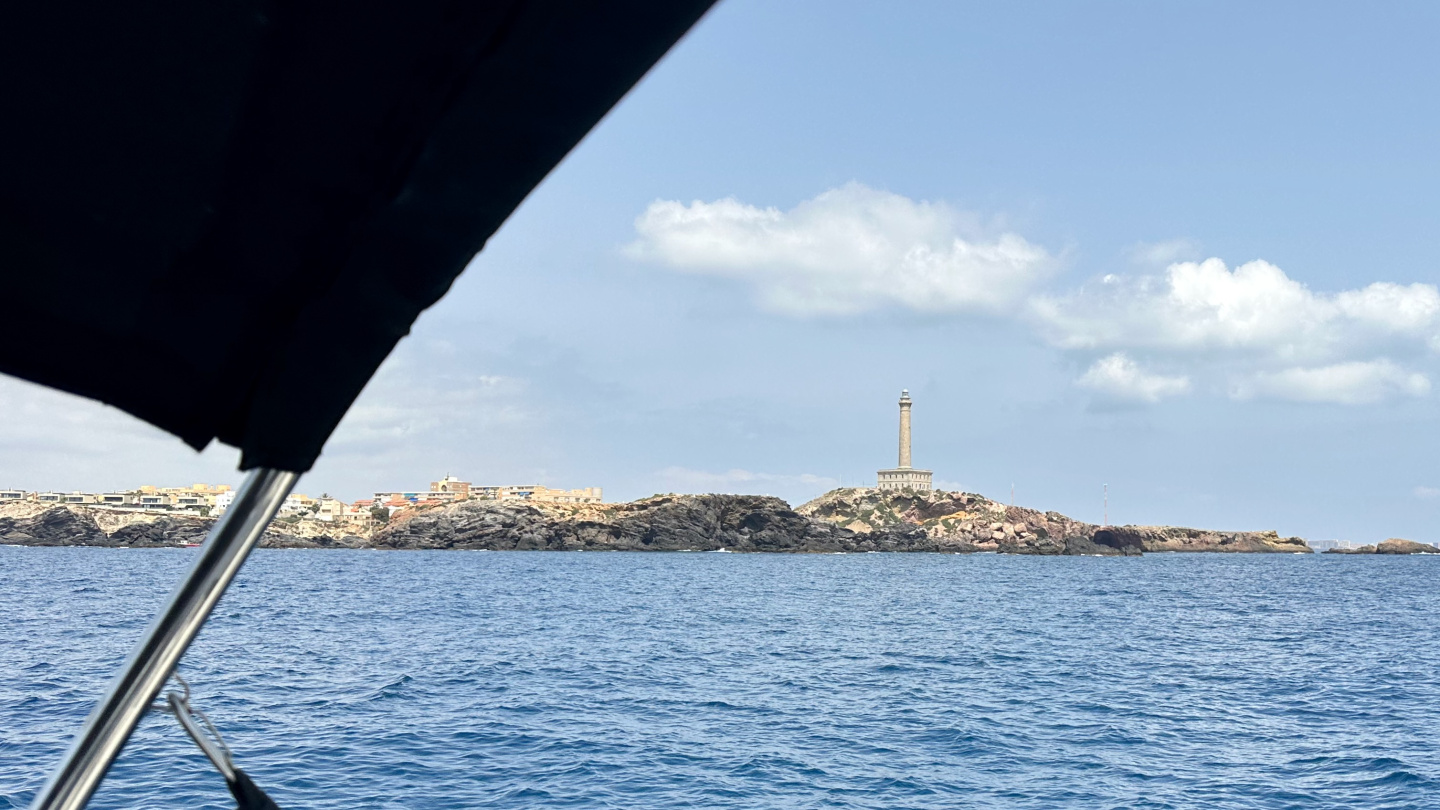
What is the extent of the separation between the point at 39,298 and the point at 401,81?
875 mm

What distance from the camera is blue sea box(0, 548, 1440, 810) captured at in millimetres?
18016

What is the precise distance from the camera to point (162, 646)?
2.39 meters

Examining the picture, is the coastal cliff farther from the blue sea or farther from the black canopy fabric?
the black canopy fabric

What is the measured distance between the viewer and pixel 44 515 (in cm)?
17900

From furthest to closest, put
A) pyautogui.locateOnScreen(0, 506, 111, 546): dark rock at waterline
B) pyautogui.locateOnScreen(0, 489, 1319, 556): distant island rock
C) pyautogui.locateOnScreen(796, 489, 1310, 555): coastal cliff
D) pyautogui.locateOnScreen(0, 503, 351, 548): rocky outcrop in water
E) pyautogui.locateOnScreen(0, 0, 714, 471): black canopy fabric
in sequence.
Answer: pyautogui.locateOnScreen(796, 489, 1310, 555): coastal cliff → pyautogui.locateOnScreen(0, 506, 111, 546): dark rock at waterline → pyautogui.locateOnScreen(0, 503, 351, 548): rocky outcrop in water → pyautogui.locateOnScreen(0, 489, 1319, 556): distant island rock → pyautogui.locateOnScreen(0, 0, 714, 471): black canopy fabric

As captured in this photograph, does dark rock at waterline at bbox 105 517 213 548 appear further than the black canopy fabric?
Yes

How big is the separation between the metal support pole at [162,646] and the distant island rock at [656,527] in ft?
544

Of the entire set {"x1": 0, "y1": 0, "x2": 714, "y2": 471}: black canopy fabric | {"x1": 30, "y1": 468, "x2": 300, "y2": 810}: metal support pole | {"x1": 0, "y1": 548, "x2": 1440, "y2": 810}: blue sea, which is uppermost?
{"x1": 0, "y1": 0, "x2": 714, "y2": 471}: black canopy fabric

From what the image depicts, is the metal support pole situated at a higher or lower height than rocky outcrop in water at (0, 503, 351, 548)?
higher

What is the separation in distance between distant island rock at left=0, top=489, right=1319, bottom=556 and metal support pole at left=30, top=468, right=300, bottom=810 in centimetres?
16587

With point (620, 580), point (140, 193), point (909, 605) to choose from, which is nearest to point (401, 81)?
point (140, 193)

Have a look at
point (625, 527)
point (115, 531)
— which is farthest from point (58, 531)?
point (625, 527)

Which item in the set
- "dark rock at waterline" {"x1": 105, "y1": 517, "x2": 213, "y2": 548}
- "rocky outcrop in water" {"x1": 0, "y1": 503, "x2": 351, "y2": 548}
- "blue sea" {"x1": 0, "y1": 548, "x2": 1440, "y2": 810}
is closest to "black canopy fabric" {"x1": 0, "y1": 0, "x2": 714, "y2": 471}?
"blue sea" {"x1": 0, "y1": 548, "x2": 1440, "y2": 810}

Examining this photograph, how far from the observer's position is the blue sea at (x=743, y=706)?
18016 mm
